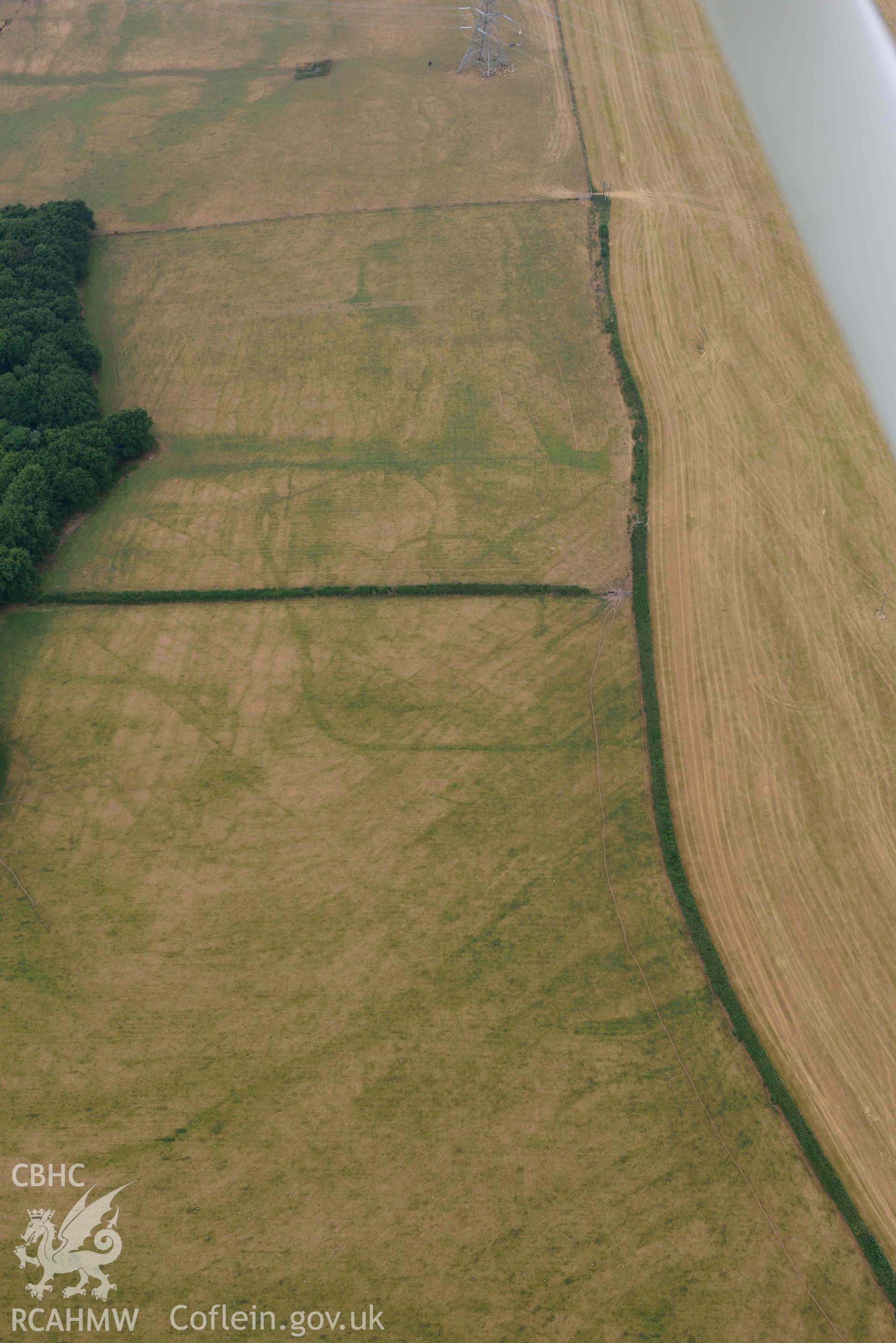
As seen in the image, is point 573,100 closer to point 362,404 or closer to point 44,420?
point 362,404

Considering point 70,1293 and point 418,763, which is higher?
point 418,763

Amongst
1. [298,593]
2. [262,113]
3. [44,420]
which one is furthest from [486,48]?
[298,593]

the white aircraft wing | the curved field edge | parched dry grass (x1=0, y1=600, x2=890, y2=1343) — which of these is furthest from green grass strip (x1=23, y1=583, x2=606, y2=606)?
the white aircraft wing

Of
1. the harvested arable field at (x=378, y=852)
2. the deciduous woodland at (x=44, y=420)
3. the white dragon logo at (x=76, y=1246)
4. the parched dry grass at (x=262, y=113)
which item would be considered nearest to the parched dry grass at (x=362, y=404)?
the harvested arable field at (x=378, y=852)

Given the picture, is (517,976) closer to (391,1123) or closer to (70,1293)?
(391,1123)

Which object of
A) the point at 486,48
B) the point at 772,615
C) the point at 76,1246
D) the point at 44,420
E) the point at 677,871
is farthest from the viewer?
the point at 486,48

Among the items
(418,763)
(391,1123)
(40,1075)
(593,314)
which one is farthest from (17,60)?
(391,1123)

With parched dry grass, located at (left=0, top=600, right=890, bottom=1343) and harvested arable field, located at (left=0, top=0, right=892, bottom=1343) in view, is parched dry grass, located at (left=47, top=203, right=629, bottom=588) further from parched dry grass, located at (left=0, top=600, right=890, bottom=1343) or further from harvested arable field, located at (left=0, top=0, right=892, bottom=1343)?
parched dry grass, located at (left=0, top=600, right=890, bottom=1343)
